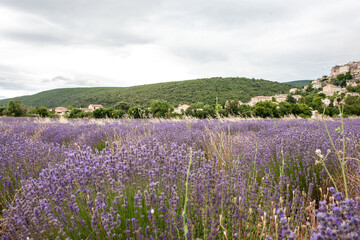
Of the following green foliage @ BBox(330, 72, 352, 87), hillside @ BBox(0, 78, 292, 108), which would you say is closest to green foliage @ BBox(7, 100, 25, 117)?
hillside @ BBox(0, 78, 292, 108)

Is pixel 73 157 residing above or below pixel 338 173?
above

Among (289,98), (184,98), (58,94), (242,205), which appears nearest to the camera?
(242,205)

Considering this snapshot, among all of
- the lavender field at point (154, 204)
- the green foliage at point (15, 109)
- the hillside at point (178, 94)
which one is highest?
the hillside at point (178, 94)

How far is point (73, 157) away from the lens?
7.23 ft

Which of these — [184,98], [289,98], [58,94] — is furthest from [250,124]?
[58,94]

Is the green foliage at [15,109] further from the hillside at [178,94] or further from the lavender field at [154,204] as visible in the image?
the hillside at [178,94]

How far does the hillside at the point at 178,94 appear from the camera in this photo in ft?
206

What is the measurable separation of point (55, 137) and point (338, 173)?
5.96 m

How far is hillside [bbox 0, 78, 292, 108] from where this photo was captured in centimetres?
6278

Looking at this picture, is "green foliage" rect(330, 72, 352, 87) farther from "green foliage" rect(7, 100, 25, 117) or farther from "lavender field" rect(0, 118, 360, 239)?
"lavender field" rect(0, 118, 360, 239)

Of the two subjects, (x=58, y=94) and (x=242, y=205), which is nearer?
(x=242, y=205)

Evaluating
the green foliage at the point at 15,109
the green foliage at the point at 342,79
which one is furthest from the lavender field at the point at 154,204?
the green foliage at the point at 342,79

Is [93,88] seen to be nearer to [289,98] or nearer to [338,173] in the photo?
[289,98]

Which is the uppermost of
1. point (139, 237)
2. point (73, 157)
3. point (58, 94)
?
point (58, 94)
